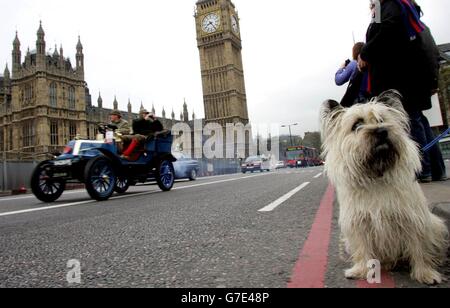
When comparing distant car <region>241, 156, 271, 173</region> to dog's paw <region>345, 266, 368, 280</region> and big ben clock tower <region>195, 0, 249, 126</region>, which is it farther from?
big ben clock tower <region>195, 0, 249, 126</region>

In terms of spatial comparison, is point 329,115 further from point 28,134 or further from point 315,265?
point 28,134

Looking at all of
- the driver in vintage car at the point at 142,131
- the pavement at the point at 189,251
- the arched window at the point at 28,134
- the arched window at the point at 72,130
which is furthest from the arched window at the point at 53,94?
the pavement at the point at 189,251

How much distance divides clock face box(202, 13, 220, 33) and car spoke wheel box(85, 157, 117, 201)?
8289cm

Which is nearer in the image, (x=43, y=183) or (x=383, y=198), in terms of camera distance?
(x=383, y=198)

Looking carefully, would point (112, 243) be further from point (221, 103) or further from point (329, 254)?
point (221, 103)

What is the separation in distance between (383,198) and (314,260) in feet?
1.79

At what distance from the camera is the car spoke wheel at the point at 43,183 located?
6.88 meters

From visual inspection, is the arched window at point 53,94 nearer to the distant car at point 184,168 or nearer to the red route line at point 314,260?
the distant car at point 184,168

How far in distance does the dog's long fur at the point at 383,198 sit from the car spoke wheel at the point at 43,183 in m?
6.73

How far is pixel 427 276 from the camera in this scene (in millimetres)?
1484

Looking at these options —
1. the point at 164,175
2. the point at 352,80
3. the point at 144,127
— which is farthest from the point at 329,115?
the point at 164,175

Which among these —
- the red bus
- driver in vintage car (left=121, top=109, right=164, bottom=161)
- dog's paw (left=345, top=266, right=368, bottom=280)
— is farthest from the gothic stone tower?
dog's paw (left=345, top=266, right=368, bottom=280)

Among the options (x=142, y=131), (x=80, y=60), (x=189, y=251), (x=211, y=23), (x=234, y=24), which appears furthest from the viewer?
(x=234, y=24)

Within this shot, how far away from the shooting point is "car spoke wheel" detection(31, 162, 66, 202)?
688cm
